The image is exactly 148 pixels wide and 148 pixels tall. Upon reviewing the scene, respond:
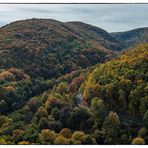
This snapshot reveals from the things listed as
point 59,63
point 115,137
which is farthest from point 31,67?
point 115,137

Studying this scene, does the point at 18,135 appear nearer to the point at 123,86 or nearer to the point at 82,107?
the point at 82,107

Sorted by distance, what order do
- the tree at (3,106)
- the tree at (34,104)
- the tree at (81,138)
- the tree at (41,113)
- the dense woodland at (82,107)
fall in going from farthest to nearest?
1. the tree at (3,106)
2. the tree at (34,104)
3. the tree at (41,113)
4. the dense woodland at (82,107)
5. the tree at (81,138)

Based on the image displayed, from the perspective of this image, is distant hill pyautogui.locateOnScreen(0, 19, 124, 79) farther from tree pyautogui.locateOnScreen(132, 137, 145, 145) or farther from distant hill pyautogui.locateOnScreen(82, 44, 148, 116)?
tree pyautogui.locateOnScreen(132, 137, 145, 145)

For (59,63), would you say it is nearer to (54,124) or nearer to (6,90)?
(6,90)

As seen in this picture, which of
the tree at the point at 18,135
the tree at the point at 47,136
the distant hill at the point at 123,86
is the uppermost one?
the distant hill at the point at 123,86

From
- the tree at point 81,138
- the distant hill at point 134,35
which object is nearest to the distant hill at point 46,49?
the distant hill at point 134,35

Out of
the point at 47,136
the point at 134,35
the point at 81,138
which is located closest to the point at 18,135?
the point at 47,136

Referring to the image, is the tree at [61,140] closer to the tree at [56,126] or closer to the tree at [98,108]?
the tree at [56,126]
